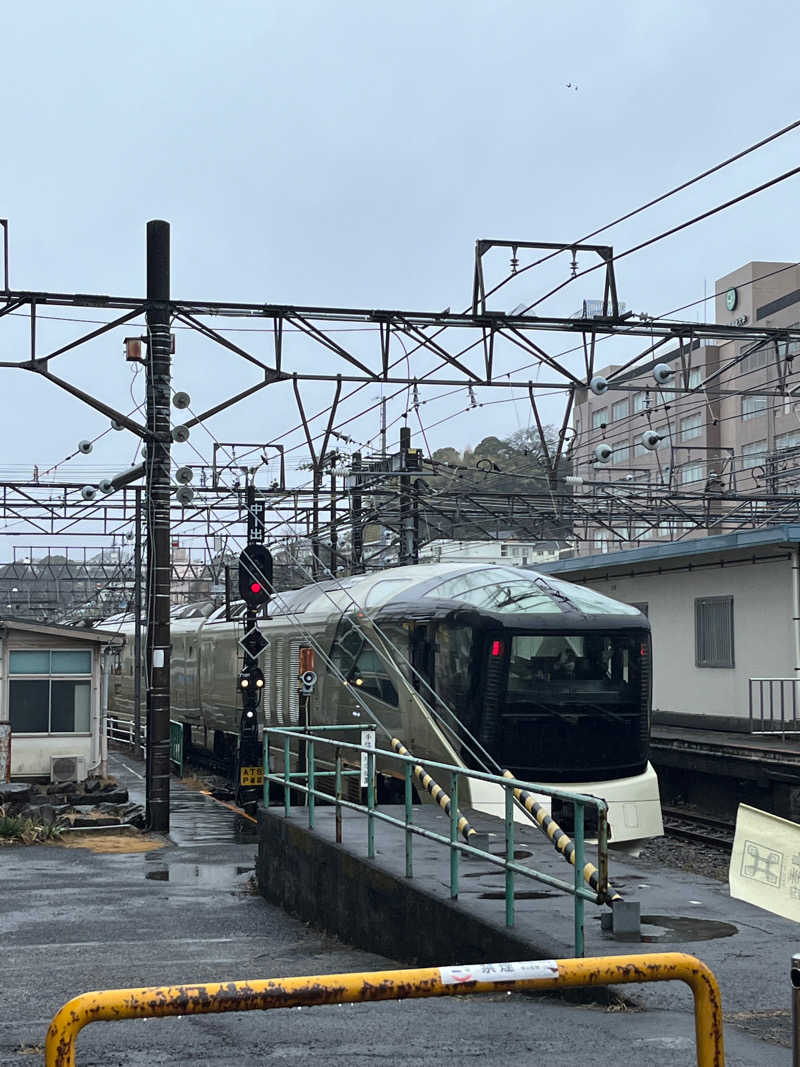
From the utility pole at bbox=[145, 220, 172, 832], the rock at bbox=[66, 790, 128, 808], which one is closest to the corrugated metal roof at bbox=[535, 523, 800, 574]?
the utility pole at bbox=[145, 220, 172, 832]

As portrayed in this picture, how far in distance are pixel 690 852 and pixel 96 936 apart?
8.41 meters

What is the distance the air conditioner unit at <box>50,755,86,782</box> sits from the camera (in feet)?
75.7

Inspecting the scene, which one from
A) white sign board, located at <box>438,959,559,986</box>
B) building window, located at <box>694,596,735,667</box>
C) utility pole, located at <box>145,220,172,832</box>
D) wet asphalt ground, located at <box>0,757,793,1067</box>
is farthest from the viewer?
building window, located at <box>694,596,735,667</box>

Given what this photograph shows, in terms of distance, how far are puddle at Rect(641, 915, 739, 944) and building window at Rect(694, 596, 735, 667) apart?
616 inches

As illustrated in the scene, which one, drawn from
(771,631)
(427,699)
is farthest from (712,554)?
(427,699)

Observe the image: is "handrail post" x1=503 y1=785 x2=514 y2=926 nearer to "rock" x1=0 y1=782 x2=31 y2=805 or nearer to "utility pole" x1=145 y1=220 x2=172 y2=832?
"utility pole" x1=145 y1=220 x2=172 y2=832

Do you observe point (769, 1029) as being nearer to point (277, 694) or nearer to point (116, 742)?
point (277, 694)

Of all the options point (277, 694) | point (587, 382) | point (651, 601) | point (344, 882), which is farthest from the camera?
point (651, 601)

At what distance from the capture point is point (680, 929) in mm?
8086

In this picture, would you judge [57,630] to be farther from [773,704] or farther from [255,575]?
[773,704]

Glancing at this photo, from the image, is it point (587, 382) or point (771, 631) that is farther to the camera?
point (771, 631)

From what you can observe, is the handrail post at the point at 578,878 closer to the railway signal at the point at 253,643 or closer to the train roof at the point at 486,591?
the train roof at the point at 486,591

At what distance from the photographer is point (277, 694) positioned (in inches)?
869

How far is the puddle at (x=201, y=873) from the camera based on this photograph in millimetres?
14578
